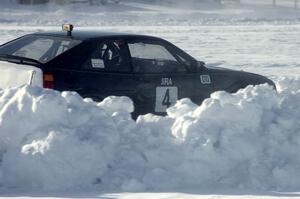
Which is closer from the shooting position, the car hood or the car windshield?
the car windshield

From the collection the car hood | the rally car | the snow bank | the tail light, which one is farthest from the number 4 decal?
the snow bank

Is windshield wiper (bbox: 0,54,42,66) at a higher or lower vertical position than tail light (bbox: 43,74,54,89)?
higher

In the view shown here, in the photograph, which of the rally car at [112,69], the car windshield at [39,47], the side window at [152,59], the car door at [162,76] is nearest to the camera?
the rally car at [112,69]

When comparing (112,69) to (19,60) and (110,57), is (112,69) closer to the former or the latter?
(110,57)

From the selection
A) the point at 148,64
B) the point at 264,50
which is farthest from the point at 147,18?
the point at 148,64

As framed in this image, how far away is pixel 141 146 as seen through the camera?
7.21 meters

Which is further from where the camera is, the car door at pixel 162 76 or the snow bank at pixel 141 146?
the car door at pixel 162 76

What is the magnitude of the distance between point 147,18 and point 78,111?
3420 centimetres

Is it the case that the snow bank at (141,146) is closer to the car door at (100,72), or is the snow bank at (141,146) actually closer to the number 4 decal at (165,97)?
the car door at (100,72)

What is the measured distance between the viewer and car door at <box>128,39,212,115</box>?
9484 mm

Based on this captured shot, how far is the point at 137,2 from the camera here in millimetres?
53938

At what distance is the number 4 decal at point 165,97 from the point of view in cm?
952

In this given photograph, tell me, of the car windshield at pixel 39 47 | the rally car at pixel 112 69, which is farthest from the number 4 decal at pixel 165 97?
the car windshield at pixel 39 47

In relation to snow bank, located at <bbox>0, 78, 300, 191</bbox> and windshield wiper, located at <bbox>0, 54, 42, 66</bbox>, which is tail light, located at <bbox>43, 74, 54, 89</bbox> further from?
snow bank, located at <bbox>0, 78, 300, 191</bbox>
